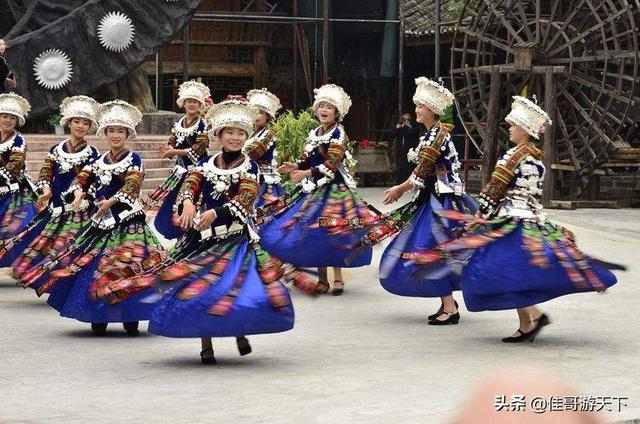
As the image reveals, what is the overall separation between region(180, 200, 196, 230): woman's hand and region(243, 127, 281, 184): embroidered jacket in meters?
3.71

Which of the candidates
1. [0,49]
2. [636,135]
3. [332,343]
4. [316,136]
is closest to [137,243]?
[332,343]

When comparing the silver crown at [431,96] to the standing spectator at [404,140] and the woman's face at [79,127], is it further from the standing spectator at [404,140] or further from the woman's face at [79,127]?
the standing spectator at [404,140]

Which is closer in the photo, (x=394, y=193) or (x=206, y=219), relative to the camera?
(x=206, y=219)

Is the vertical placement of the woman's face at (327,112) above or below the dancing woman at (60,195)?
above

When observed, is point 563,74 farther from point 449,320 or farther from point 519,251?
point 519,251

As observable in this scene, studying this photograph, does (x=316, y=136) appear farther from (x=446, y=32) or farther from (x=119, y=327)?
(x=446, y=32)

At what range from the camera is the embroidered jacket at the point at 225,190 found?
6.60m

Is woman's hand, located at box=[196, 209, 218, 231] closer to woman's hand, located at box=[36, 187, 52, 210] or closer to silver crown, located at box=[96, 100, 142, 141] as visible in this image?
silver crown, located at box=[96, 100, 142, 141]

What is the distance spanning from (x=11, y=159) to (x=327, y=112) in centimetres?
241

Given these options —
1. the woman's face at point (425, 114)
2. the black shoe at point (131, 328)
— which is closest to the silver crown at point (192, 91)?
the woman's face at point (425, 114)

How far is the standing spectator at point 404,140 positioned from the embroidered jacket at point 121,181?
1474 cm

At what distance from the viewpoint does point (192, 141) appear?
37.3 ft

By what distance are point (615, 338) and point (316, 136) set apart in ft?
9.92

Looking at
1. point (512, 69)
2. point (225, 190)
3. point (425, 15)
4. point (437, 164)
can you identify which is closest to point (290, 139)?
point (512, 69)
